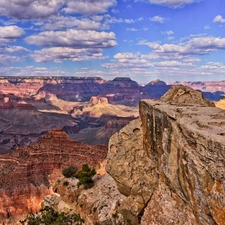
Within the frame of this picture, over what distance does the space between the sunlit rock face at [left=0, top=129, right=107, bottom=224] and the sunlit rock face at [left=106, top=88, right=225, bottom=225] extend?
132ft

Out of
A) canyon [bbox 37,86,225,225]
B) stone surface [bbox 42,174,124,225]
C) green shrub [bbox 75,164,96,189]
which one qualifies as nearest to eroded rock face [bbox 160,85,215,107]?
canyon [bbox 37,86,225,225]

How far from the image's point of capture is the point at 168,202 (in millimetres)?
16109

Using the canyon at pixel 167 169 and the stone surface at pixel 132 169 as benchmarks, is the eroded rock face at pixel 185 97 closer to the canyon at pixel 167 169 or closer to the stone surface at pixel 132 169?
the canyon at pixel 167 169

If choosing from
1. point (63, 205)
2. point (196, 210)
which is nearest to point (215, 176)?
point (196, 210)

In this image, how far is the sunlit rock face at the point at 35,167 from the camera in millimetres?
56781

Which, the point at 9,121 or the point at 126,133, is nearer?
the point at 126,133

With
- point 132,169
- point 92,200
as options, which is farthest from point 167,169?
point 92,200

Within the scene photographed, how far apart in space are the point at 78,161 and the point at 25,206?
46.4ft

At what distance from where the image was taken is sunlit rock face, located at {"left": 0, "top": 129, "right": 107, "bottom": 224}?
5678 cm

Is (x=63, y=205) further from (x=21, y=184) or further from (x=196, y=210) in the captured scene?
(x=21, y=184)

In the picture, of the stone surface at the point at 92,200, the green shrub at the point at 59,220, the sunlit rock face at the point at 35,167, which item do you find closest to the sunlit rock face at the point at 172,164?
the stone surface at the point at 92,200

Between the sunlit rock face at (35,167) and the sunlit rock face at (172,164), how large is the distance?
4022 centimetres

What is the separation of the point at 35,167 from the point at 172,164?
5389 centimetres

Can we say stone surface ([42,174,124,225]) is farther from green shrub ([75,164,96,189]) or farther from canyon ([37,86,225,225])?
green shrub ([75,164,96,189])
